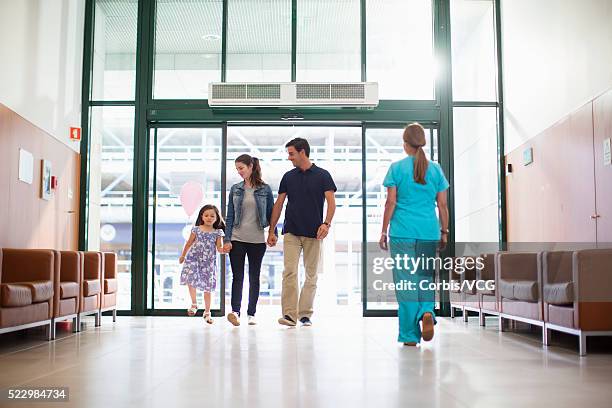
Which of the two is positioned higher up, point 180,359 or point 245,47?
point 245,47

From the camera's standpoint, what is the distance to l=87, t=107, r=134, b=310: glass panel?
23.8ft

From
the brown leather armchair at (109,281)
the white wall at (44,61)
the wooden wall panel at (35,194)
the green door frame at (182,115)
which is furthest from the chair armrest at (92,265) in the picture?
the green door frame at (182,115)

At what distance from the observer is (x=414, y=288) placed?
13.0ft

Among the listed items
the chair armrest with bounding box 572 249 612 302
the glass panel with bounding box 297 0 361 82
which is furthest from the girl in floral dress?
the chair armrest with bounding box 572 249 612 302

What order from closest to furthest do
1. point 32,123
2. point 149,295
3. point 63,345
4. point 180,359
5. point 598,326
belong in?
point 180,359 → point 598,326 → point 63,345 → point 32,123 → point 149,295

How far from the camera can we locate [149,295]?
7.22m

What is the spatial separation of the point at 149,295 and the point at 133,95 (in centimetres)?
216

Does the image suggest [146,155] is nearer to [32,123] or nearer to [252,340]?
[32,123]

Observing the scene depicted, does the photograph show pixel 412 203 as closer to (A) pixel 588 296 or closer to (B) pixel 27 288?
(A) pixel 588 296

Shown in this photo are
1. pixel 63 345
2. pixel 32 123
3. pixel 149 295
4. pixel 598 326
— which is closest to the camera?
pixel 598 326

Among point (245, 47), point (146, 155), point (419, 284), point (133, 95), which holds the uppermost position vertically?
point (245, 47)

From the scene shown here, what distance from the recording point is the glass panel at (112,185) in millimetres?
7262

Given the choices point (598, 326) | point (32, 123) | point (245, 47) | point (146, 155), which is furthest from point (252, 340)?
point (245, 47)

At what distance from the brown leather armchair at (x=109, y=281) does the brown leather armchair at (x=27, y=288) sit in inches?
45.1
